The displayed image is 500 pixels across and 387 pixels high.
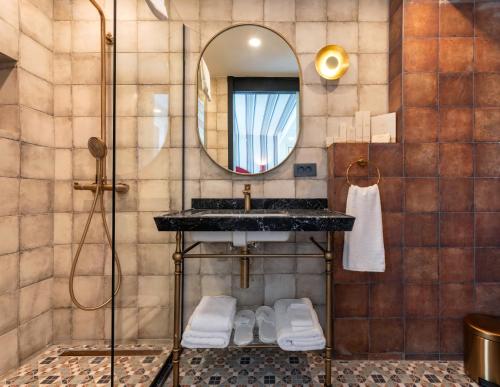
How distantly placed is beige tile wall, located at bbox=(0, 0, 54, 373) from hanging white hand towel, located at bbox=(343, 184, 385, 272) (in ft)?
6.22

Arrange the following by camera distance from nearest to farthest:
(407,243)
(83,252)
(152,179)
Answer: (152,179)
(407,243)
(83,252)

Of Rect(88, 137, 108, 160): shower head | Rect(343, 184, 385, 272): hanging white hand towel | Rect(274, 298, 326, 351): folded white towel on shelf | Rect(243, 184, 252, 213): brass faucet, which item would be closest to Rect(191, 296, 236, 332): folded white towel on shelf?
Rect(274, 298, 326, 351): folded white towel on shelf

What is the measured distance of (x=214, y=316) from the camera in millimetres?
1443

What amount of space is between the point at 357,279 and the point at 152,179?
135 centimetres

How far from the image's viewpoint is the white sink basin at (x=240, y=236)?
4.35 feet

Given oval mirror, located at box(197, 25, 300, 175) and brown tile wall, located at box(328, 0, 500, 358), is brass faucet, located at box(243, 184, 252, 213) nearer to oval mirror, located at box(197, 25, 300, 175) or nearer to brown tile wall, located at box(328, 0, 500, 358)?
oval mirror, located at box(197, 25, 300, 175)

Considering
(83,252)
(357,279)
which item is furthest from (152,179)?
(357,279)

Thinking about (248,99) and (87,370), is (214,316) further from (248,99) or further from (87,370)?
(248,99)

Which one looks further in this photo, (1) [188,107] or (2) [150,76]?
(1) [188,107]

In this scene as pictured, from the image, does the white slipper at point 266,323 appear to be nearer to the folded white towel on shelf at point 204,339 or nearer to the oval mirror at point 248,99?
the folded white towel on shelf at point 204,339

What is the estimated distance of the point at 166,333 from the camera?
1607 millimetres

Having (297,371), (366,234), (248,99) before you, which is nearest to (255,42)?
(248,99)

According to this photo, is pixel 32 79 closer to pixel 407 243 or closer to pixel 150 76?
pixel 150 76

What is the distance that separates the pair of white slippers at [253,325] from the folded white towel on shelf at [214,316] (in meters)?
0.07
